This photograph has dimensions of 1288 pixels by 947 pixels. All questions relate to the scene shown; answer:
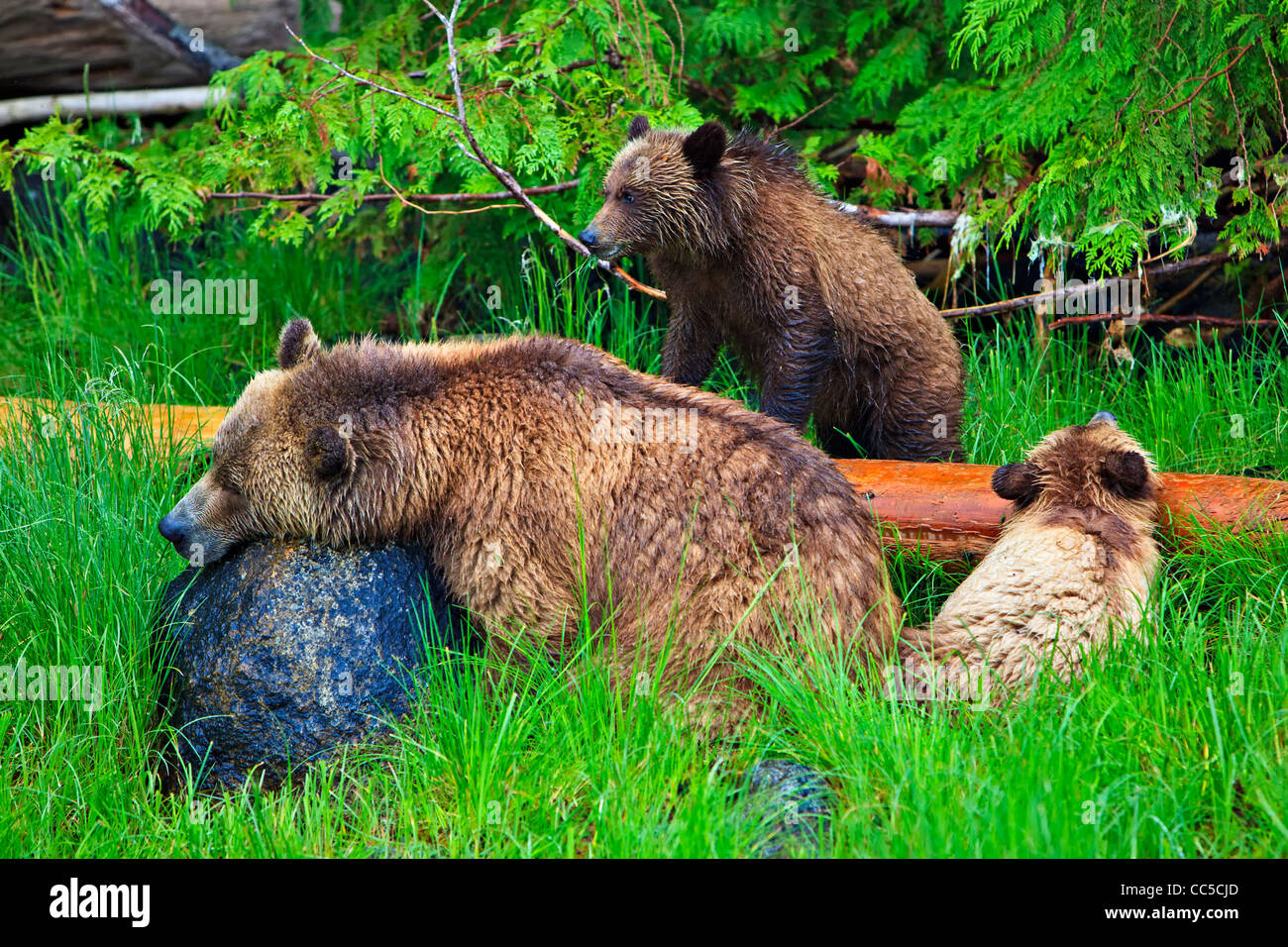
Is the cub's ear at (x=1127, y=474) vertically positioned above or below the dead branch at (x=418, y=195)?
below

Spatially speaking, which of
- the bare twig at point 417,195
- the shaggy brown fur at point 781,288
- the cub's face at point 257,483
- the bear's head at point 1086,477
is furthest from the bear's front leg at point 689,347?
the cub's face at point 257,483

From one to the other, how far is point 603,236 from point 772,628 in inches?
101

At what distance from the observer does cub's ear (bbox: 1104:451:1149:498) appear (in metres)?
5.24

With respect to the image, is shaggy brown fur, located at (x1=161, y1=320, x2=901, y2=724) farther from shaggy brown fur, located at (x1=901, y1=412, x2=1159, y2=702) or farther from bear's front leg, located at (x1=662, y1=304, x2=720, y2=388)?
bear's front leg, located at (x1=662, y1=304, x2=720, y2=388)

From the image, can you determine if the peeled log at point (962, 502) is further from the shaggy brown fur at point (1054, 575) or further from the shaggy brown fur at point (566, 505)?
the shaggy brown fur at point (566, 505)

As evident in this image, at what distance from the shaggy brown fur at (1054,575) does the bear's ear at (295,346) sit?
104 inches

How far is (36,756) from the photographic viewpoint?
182 inches

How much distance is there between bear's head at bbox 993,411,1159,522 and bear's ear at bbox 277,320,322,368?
2.98 meters

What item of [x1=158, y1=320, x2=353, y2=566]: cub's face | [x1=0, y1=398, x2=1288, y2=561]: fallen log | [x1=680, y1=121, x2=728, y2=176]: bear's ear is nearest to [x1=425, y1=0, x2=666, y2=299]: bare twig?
[x1=680, y1=121, x2=728, y2=176]: bear's ear

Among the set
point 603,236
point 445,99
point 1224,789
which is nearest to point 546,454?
point 603,236

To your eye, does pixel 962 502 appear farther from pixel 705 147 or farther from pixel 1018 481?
pixel 705 147

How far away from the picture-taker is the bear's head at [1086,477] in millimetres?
5273

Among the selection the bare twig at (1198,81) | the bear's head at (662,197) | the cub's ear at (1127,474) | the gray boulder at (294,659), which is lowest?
the gray boulder at (294,659)
